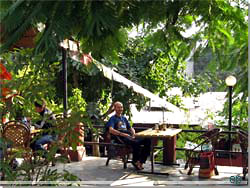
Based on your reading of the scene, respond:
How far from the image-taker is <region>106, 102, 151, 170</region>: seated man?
493 centimetres

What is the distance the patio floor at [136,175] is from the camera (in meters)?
4.33

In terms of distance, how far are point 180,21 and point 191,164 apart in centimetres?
292

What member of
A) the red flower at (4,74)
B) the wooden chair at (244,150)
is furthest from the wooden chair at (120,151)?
the red flower at (4,74)

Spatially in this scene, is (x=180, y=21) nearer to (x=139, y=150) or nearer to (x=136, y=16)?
(x=136, y=16)

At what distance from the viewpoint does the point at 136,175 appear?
15.3ft

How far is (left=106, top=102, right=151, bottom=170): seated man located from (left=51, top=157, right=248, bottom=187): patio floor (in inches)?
6.0

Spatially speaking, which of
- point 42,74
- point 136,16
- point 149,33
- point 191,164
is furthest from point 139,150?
point 136,16

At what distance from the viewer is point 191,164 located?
4672 millimetres

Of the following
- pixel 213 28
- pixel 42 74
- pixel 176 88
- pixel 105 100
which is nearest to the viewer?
pixel 213 28

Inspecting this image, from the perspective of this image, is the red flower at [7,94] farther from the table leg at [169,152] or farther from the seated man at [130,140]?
the table leg at [169,152]

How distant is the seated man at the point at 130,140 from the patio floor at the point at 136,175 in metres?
0.15

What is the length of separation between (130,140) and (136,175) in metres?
0.52

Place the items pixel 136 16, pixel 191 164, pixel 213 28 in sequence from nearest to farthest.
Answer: pixel 136 16, pixel 213 28, pixel 191 164

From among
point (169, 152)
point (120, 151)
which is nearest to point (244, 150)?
point (169, 152)
